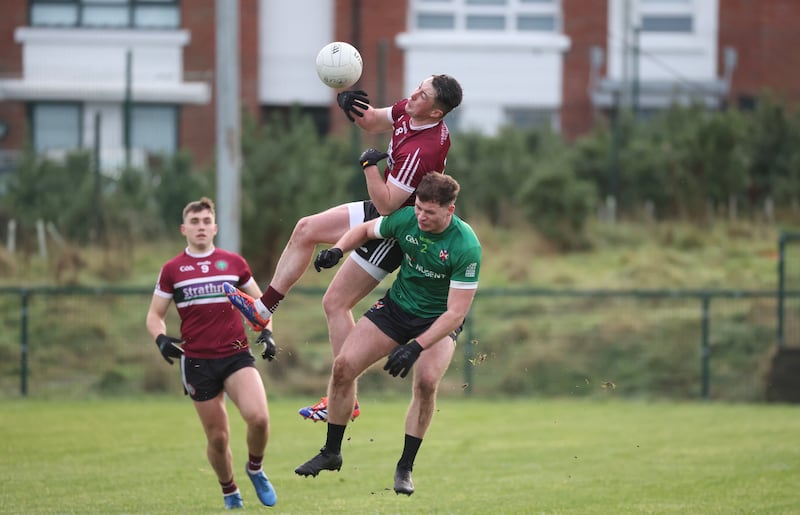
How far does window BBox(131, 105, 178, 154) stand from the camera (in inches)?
1252

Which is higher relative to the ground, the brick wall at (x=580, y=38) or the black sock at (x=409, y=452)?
the brick wall at (x=580, y=38)

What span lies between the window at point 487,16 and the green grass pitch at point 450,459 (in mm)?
18420

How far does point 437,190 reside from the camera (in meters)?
8.62

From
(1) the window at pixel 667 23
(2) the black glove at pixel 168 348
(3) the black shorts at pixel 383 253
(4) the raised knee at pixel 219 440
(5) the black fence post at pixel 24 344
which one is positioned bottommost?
(5) the black fence post at pixel 24 344

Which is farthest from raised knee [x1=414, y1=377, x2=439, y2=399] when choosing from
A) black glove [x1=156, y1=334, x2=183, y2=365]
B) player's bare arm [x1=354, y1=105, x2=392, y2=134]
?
black glove [x1=156, y1=334, x2=183, y2=365]

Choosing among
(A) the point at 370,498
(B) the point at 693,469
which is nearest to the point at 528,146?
(B) the point at 693,469

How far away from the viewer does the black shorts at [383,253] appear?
9.39 meters

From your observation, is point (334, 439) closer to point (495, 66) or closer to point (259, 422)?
point (259, 422)

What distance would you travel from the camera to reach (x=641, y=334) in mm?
20141

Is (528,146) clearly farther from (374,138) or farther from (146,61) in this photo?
(146,61)

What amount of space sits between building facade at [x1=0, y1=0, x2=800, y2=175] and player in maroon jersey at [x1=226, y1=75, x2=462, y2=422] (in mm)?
22184

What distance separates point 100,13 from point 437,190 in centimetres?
2748

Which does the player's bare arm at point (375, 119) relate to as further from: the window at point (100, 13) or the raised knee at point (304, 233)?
the window at point (100, 13)

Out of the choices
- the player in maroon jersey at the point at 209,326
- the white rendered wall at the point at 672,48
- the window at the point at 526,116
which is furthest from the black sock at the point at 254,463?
the white rendered wall at the point at 672,48
